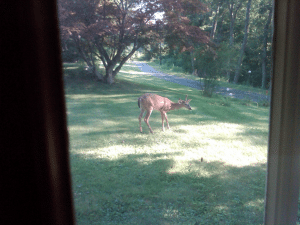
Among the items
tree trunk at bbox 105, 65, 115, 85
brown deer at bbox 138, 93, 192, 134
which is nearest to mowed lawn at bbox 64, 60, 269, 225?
brown deer at bbox 138, 93, 192, 134

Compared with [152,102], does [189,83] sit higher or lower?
higher

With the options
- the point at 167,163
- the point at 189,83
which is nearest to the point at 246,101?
the point at 189,83

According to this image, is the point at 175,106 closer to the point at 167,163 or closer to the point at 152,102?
the point at 152,102

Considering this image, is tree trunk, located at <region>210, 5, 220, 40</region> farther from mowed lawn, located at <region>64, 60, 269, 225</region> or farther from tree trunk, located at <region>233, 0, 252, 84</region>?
mowed lawn, located at <region>64, 60, 269, 225</region>

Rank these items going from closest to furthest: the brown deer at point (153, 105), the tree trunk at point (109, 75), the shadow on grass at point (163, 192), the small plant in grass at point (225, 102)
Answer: the shadow on grass at point (163, 192) → the brown deer at point (153, 105) → the small plant in grass at point (225, 102) → the tree trunk at point (109, 75)

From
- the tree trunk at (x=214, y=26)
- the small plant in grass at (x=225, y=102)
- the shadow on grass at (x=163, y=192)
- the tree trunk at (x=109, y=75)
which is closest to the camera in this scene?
the shadow on grass at (x=163, y=192)

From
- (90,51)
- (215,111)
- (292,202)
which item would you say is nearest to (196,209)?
(292,202)

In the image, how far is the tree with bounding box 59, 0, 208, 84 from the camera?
6.64 meters

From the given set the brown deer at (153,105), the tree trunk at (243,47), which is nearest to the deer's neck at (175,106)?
the brown deer at (153,105)

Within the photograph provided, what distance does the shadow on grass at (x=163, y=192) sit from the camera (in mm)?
2141

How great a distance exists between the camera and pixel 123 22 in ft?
22.8

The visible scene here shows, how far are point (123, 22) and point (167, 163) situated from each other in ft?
16.3

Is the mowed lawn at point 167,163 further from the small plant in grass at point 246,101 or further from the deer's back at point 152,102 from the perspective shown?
the small plant in grass at point 246,101

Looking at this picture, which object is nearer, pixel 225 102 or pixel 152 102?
pixel 152 102
